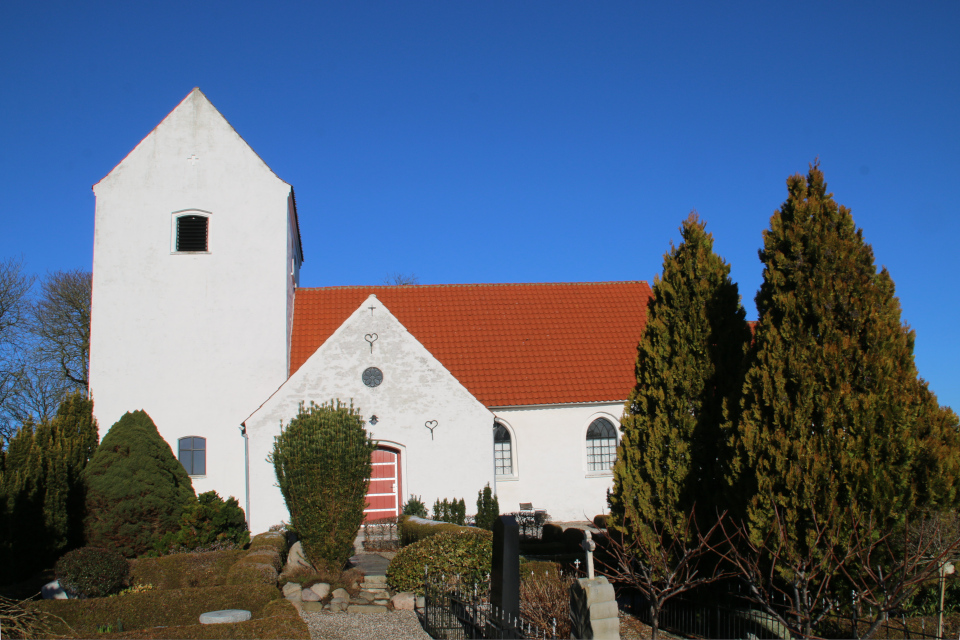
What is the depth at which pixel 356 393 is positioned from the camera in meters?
17.5

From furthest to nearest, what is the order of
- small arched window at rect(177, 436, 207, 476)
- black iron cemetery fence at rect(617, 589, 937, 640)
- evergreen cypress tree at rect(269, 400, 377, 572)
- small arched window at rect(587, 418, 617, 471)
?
1. small arched window at rect(587, 418, 617, 471)
2. small arched window at rect(177, 436, 207, 476)
3. evergreen cypress tree at rect(269, 400, 377, 572)
4. black iron cemetery fence at rect(617, 589, 937, 640)

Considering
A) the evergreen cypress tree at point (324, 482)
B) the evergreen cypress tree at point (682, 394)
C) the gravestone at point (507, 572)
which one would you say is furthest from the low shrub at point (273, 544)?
the evergreen cypress tree at point (682, 394)

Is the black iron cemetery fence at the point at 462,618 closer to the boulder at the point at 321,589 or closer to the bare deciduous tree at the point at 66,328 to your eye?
the boulder at the point at 321,589

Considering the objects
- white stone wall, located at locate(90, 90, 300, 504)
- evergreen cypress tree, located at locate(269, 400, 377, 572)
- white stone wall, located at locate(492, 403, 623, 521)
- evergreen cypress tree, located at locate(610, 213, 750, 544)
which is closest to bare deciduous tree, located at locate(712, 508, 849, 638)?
evergreen cypress tree, located at locate(610, 213, 750, 544)

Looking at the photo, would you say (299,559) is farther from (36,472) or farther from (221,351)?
(221,351)

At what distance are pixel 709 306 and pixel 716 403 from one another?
4.64 feet

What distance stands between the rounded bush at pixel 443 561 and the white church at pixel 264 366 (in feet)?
19.2

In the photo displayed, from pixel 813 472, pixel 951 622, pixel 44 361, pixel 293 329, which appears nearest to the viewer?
pixel 813 472

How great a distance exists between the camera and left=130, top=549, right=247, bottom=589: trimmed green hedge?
12.4 m

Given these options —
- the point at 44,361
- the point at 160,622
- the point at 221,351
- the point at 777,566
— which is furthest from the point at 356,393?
the point at 44,361

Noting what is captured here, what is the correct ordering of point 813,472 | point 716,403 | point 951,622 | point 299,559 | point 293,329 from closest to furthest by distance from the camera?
point 813,472 < point 951,622 < point 716,403 < point 299,559 < point 293,329

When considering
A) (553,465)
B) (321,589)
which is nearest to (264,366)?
(553,465)

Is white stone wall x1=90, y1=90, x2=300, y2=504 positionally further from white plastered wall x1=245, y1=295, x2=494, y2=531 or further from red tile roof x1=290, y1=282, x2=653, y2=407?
white plastered wall x1=245, y1=295, x2=494, y2=531

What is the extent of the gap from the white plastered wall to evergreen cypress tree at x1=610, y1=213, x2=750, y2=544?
7.47 meters
